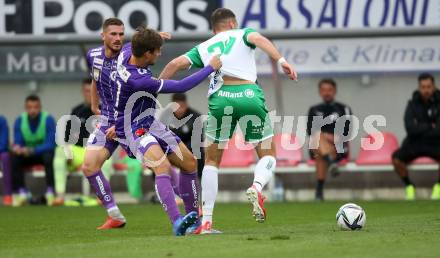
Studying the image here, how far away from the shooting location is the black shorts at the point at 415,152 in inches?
654

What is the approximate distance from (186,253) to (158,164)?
1957 millimetres

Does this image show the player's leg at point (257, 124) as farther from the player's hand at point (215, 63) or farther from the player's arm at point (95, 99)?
the player's arm at point (95, 99)

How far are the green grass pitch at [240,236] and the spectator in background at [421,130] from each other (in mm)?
1832

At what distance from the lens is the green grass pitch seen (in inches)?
320

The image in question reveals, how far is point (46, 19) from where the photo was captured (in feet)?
58.9

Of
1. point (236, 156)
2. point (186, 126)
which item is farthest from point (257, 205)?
point (236, 156)

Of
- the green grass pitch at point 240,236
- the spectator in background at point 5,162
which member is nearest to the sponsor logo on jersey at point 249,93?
the green grass pitch at point 240,236

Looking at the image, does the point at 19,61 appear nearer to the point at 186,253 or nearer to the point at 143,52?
the point at 143,52

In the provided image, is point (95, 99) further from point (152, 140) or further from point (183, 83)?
point (183, 83)

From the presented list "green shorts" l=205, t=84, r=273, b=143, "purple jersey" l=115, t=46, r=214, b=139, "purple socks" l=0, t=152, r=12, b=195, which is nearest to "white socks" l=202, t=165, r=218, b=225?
"green shorts" l=205, t=84, r=273, b=143

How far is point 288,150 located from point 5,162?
177 inches

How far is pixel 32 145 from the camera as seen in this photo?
698 inches

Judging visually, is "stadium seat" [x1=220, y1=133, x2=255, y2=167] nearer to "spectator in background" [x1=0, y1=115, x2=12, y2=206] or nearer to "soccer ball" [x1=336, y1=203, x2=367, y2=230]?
"spectator in background" [x1=0, y1=115, x2=12, y2=206]

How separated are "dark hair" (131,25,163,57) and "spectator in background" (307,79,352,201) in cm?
749
